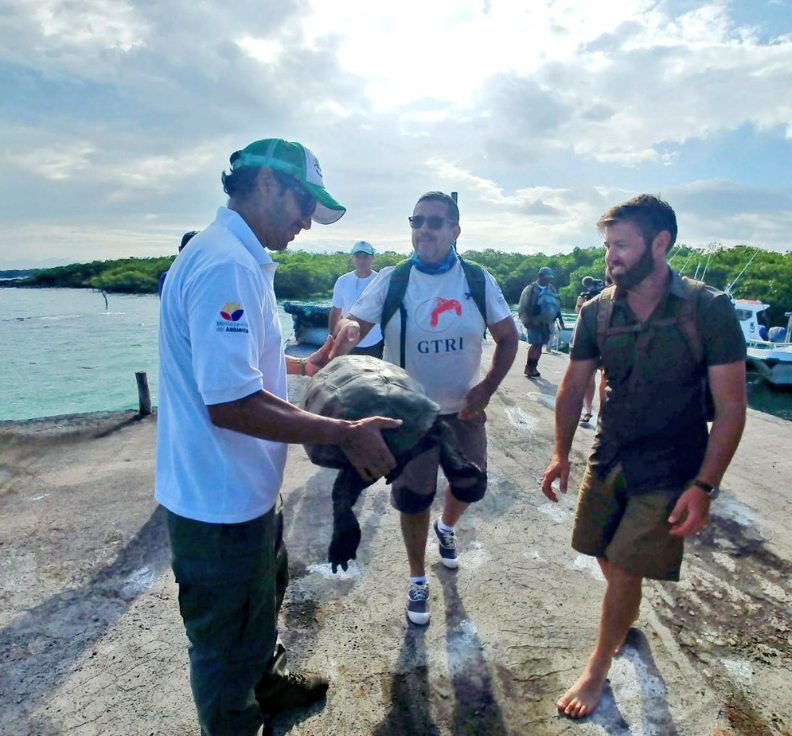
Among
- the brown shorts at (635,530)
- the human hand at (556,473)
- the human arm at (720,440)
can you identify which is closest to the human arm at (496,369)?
the human hand at (556,473)

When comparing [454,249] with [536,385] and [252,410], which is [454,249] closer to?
[252,410]

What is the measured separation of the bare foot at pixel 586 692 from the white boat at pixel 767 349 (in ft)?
58.9

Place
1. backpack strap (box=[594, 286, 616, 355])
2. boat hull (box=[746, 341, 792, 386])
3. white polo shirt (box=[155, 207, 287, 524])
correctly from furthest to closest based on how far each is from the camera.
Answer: boat hull (box=[746, 341, 792, 386]), backpack strap (box=[594, 286, 616, 355]), white polo shirt (box=[155, 207, 287, 524])

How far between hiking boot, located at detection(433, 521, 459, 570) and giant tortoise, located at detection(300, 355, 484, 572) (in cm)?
111

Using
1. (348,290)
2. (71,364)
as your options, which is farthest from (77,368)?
(348,290)

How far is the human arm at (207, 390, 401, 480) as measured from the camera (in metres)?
1.47

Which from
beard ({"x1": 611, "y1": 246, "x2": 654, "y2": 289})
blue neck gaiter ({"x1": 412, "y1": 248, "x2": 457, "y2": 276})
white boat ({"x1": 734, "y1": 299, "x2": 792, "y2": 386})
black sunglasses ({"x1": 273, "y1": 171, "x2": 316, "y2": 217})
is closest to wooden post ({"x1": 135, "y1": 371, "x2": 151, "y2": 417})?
blue neck gaiter ({"x1": 412, "y1": 248, "x2": 457, "y2": 276})

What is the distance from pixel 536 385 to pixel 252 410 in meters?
7.83

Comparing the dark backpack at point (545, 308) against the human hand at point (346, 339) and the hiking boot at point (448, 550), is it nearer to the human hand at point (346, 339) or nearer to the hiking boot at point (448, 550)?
the hiking boot at point (448, 550)

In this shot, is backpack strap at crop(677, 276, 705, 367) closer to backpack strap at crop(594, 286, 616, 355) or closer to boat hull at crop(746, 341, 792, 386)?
backpack strap at crop(594, 286, 616, 355)

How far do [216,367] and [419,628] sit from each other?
2.01 m

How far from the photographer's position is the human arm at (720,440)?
1.99 m

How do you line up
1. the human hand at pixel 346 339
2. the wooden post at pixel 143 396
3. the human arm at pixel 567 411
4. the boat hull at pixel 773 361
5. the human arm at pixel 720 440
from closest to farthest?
the human arm at pixel 720 440, the human arm at pixel 567 411, the human hand at pixel 346 339, the wooden post at pixel 143 396, the boat hull at pixel 773 361

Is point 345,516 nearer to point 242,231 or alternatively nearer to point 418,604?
point 418,604
